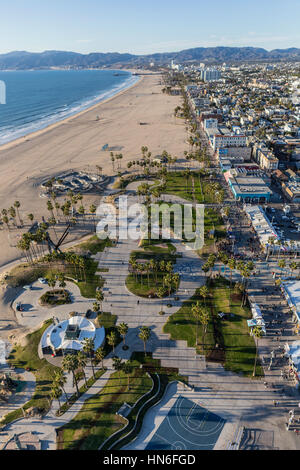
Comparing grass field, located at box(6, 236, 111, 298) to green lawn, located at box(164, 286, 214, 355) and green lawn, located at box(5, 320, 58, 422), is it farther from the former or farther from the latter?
green lawn, located at box(164, 286, 214, 355)

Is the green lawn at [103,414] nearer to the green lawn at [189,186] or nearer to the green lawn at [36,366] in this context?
the green lawn at [36,366]

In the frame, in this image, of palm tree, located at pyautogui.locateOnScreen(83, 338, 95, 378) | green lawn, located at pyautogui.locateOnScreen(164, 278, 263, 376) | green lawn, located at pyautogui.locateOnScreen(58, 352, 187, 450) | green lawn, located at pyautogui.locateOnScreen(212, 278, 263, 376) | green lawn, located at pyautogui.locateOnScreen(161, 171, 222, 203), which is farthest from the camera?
green lawn, located at pyautogui.locateOnScreen(161, 171, 222, 203)

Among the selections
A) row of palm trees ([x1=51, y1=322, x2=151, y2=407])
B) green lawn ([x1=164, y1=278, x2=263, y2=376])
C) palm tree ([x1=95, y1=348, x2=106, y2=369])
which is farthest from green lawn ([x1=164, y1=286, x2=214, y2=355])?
palm tree ([x1=95, y1=348, x2=106, y2=369])

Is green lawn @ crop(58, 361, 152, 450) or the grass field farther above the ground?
the grass field

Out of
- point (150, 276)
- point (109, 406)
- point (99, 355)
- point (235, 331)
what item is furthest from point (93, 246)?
point (109, 406)

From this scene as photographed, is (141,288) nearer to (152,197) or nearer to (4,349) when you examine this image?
A: (4,349)

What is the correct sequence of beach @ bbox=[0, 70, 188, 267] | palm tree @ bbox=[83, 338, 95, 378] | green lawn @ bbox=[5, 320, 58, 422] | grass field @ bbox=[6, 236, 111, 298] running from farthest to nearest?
beach @ bbox=[0, 70, 188, 267] → grass field @ bbox=[6, 236, 111, 298] → palm tree @ bbox=[83, 338, 95, 378] → green lawn @ bbox=[5, 320, 58, 422]

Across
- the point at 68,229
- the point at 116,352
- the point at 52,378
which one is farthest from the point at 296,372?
the point at 68,229

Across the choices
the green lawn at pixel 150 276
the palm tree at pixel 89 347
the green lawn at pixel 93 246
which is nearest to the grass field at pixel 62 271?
the green lawn at pixel 93 246
